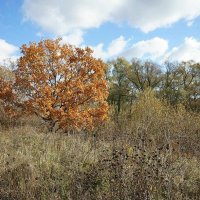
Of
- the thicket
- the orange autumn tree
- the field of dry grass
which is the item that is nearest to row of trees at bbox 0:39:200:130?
the orange autumn tree

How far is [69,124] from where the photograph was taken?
23.0 m

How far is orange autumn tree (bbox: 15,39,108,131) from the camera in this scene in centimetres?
2277

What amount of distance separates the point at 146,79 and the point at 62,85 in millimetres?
38472

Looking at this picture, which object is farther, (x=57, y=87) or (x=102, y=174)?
(x=57, y=87)

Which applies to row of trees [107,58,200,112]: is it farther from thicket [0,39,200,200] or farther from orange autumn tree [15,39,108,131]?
thicket [0,39,200,200]

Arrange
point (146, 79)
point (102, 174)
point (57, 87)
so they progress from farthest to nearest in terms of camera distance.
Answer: point (146, 79) → point (57, 87) → point (102, 174)

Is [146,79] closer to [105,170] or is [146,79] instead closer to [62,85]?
[62,85]

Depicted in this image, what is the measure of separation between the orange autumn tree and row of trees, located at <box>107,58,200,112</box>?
3262cm

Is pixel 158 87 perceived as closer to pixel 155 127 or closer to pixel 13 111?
pixel 13 111

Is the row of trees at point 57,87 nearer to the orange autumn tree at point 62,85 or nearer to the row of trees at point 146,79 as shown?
the orange autumn tree at point 62,85

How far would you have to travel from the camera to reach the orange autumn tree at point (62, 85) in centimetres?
2277

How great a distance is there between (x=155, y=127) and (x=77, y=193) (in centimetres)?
772

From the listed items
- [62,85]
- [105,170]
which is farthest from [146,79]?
[105,170]

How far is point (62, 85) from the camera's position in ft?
77.2
